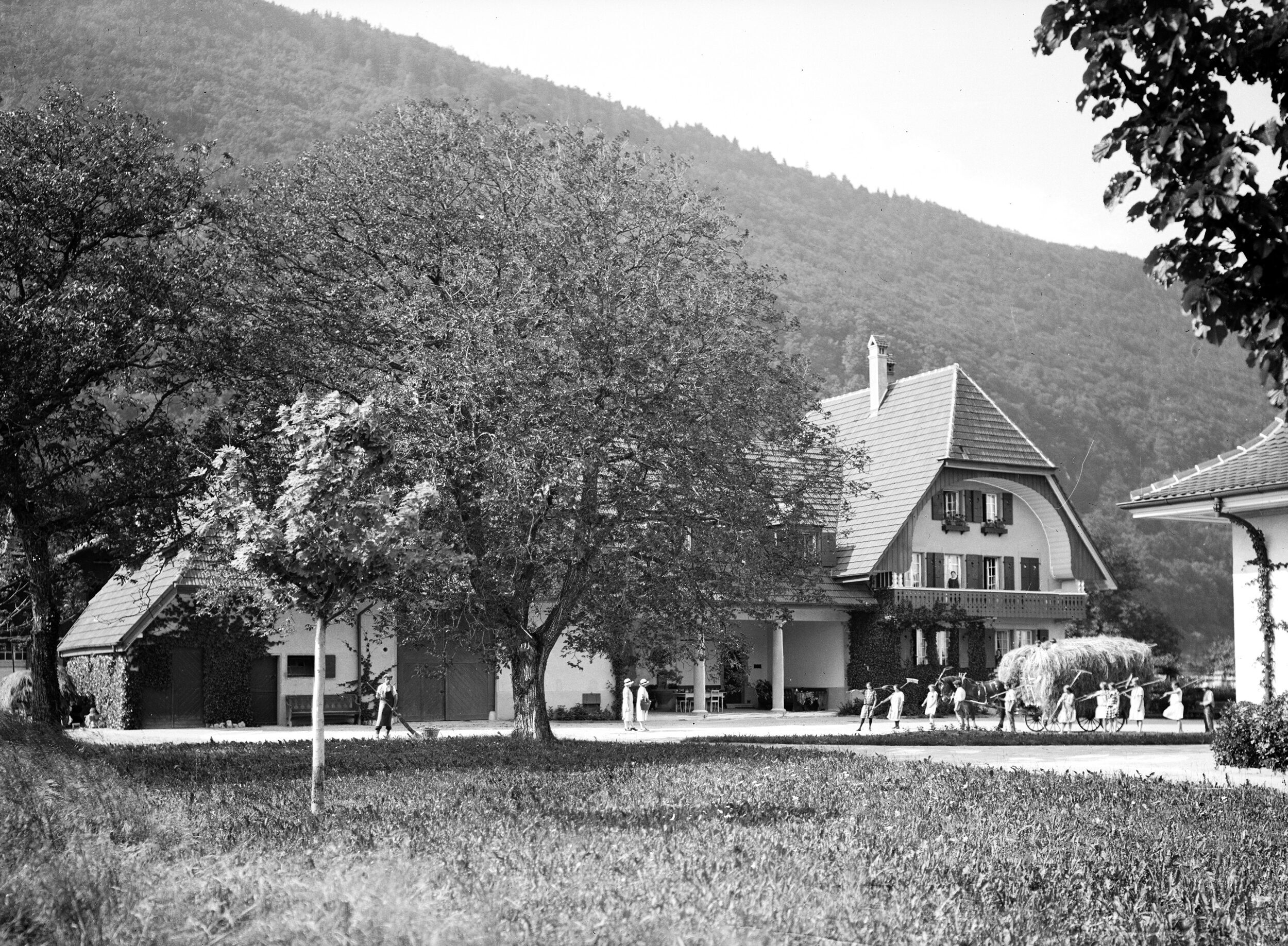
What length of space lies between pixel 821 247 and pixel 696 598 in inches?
3779

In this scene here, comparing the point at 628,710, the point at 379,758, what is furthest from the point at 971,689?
the point at 379,758

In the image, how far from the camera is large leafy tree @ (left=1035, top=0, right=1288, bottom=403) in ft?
21.4

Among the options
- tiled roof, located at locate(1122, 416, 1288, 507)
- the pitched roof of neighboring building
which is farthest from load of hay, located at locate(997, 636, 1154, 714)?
tiled roof, located at locate(1122, 416, 1288, 507)

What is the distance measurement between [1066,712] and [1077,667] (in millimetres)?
1732

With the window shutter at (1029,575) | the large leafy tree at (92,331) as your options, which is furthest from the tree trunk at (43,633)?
the window shutter at (1029,575)

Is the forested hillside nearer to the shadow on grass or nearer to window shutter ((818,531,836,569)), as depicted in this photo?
window shutter ((818,531,836,569))

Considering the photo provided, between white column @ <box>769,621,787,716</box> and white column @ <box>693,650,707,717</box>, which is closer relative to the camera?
white column @ <box>693,650,707,717</box>

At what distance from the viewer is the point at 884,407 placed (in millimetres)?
58812

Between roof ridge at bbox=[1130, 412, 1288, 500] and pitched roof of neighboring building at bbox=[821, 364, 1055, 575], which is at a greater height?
pitched roof of neighboring building at bbox=[821, 364, 1055, 575]

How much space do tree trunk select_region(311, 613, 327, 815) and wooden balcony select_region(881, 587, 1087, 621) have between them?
38.8m

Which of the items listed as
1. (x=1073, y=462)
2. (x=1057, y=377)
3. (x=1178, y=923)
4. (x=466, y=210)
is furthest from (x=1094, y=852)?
(x=1057, y=377)

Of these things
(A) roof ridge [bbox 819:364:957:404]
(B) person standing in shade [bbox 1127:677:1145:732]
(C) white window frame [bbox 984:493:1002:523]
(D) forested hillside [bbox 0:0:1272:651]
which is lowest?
(B) person standing in shade [bbox 1127:677:1145:732]

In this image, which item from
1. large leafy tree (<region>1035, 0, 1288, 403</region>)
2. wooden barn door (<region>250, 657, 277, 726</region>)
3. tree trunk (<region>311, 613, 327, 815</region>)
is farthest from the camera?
wooden barn door (<region>250, 657, 277, 726</region>)

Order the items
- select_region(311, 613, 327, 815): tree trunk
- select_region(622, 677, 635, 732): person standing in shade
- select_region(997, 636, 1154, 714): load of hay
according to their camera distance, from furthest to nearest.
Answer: select_region(997, 636, 1154, 714): load of hay
select_region(622, 677, 635, 732): person standing in shade
select_region(311, 613, 327, 815): tree trunk
